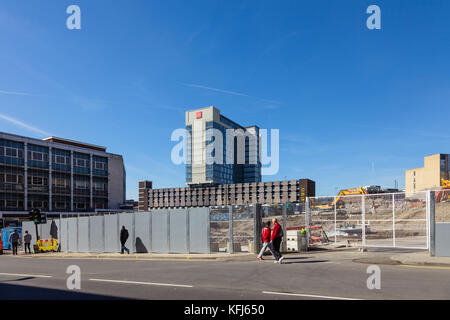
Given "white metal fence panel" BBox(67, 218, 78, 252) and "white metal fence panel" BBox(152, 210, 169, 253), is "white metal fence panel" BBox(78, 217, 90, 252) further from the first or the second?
"white metal fence panel" BBox(152, 210, 169, 253)

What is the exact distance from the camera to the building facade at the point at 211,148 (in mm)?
139375

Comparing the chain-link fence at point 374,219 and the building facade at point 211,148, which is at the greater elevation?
the building facade at point 211,148

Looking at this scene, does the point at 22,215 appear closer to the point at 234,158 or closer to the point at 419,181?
the point at 234,158

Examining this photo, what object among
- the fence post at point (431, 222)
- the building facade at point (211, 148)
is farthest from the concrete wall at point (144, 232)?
the building facade at point (211, 148)

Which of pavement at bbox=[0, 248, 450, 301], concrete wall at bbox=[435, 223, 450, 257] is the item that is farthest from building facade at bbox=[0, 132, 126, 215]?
concrete wall at bbox=[435, 223, 450, 257]

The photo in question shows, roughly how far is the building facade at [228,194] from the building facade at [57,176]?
47.1m

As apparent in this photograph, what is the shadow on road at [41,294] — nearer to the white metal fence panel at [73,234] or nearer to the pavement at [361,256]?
the pavement at [361,256]

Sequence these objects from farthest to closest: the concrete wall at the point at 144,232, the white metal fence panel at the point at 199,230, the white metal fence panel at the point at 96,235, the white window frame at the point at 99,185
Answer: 1. the white window frame at the point at 99,185
2. the white metal fence panel at the point at 96,235
3. the concrete wall at the point at 144,232
4. the white metal fence panel at the point at 199,230

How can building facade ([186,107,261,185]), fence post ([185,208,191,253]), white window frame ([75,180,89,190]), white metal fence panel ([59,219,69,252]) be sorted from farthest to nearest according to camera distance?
building facade ([186,107,261,185]) → white window frame ([75,180,89,190]) → white metal fence panel ([59,219,69,252]) → fence post ([185,208,191,253])

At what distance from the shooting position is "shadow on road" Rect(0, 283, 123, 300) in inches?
324

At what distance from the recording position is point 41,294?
887 centimetres

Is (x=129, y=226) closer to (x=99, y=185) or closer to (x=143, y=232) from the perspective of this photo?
(x=143, y=232)

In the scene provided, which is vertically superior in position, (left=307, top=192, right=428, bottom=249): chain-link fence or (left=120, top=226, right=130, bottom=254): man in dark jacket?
(left=307, top=192, right=428, bottom=249): chain-link fence
